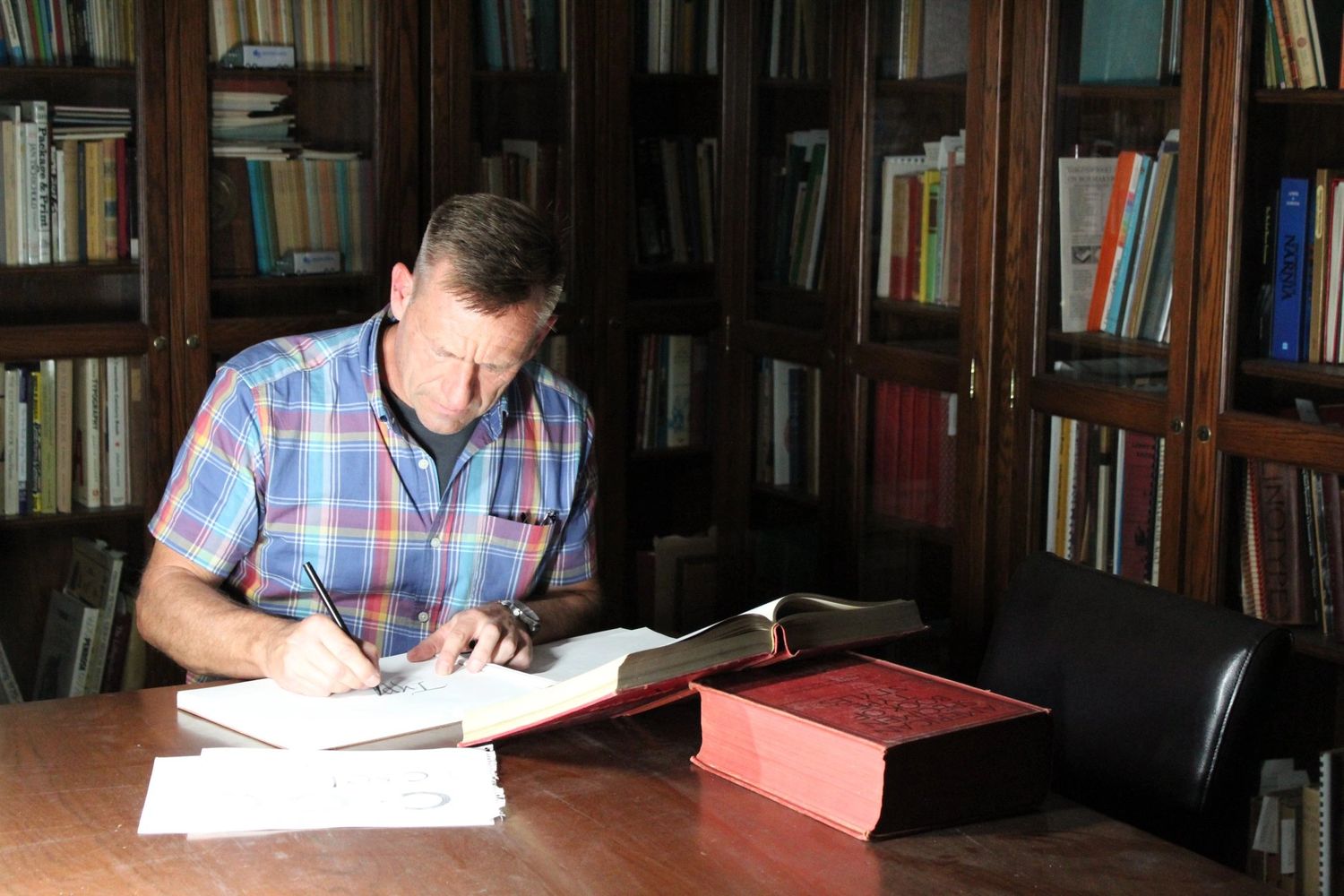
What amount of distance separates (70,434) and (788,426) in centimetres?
151

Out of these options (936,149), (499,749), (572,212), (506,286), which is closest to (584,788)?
(499,749)

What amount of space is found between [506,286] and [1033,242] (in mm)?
1258

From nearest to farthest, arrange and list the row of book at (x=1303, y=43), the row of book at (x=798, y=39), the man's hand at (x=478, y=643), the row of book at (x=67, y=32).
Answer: the man's hand at (x=478, y=643)
the row of book at (x=1303, y=43)
the row of book at (x=67, y=32)
the row of book at (x=798, y=39)

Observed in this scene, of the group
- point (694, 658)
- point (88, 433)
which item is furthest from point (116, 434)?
point (694, 658)

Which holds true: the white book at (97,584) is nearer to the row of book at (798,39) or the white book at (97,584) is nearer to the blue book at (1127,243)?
the row of book at (798,39)

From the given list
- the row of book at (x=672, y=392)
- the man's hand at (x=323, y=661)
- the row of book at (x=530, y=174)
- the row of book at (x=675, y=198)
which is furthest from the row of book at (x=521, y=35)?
the man's hand at (x=323, y=661)

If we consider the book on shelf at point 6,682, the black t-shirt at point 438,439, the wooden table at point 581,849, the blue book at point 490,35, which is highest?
the blue book at point 490,35

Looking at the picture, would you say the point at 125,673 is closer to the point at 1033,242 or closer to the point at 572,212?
the point at 572,212

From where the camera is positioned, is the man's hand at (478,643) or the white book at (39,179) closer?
the man's hand at (478,643)

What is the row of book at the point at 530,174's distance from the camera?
3326mm

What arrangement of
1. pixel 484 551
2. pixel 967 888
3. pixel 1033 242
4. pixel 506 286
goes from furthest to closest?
pixel 1033 242
pixel 484 551
pixel 506 286
pixel 967 888

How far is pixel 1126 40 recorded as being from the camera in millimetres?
2602

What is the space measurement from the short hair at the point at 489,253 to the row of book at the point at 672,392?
66.5 inches

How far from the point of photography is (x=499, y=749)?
59.4 inches
